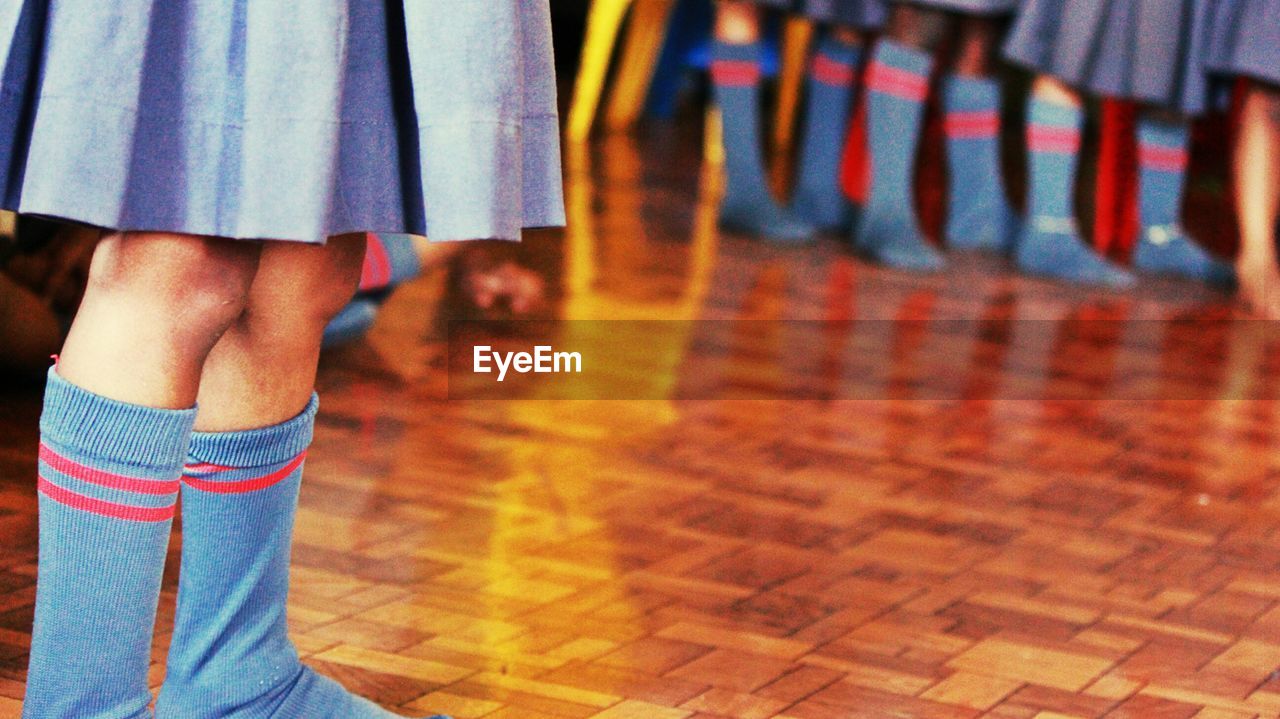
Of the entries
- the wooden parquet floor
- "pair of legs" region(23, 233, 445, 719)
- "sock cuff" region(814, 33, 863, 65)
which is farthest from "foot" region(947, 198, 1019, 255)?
"pair of legs" region(23, 233, 445, 719)

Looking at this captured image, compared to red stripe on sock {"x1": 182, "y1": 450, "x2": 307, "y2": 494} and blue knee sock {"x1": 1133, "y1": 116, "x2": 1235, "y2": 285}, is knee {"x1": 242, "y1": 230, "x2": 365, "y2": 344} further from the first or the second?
blue knee sock {"x1": 1133, "y1": 116, "x2": 1235, "y2": 285}

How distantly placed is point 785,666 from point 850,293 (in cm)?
166

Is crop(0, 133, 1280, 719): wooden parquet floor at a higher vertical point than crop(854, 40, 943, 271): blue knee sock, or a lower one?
lower

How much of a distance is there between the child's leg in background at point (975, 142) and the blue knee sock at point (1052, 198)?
0.09 meters

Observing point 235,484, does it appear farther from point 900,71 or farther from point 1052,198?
point 1052,198

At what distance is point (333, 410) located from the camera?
195 centimetres

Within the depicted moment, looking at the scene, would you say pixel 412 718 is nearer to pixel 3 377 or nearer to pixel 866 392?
pixel 3 377

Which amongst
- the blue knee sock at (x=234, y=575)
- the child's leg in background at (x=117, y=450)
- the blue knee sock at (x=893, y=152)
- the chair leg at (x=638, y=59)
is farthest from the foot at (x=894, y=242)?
the child's leg in background at (x=117, y=450)

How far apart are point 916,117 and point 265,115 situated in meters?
2.55

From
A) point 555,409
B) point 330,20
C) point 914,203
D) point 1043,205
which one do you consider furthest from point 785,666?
point 914,203

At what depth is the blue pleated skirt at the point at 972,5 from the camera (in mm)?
3078

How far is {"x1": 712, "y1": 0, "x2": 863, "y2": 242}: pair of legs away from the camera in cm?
335

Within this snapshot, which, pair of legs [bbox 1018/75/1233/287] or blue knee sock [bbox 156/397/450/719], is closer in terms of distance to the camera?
blue knee sock [bbox 156/397/450/719]

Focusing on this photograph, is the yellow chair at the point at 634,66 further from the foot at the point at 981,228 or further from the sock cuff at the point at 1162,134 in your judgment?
the sock cuff at the point at 1162,134
